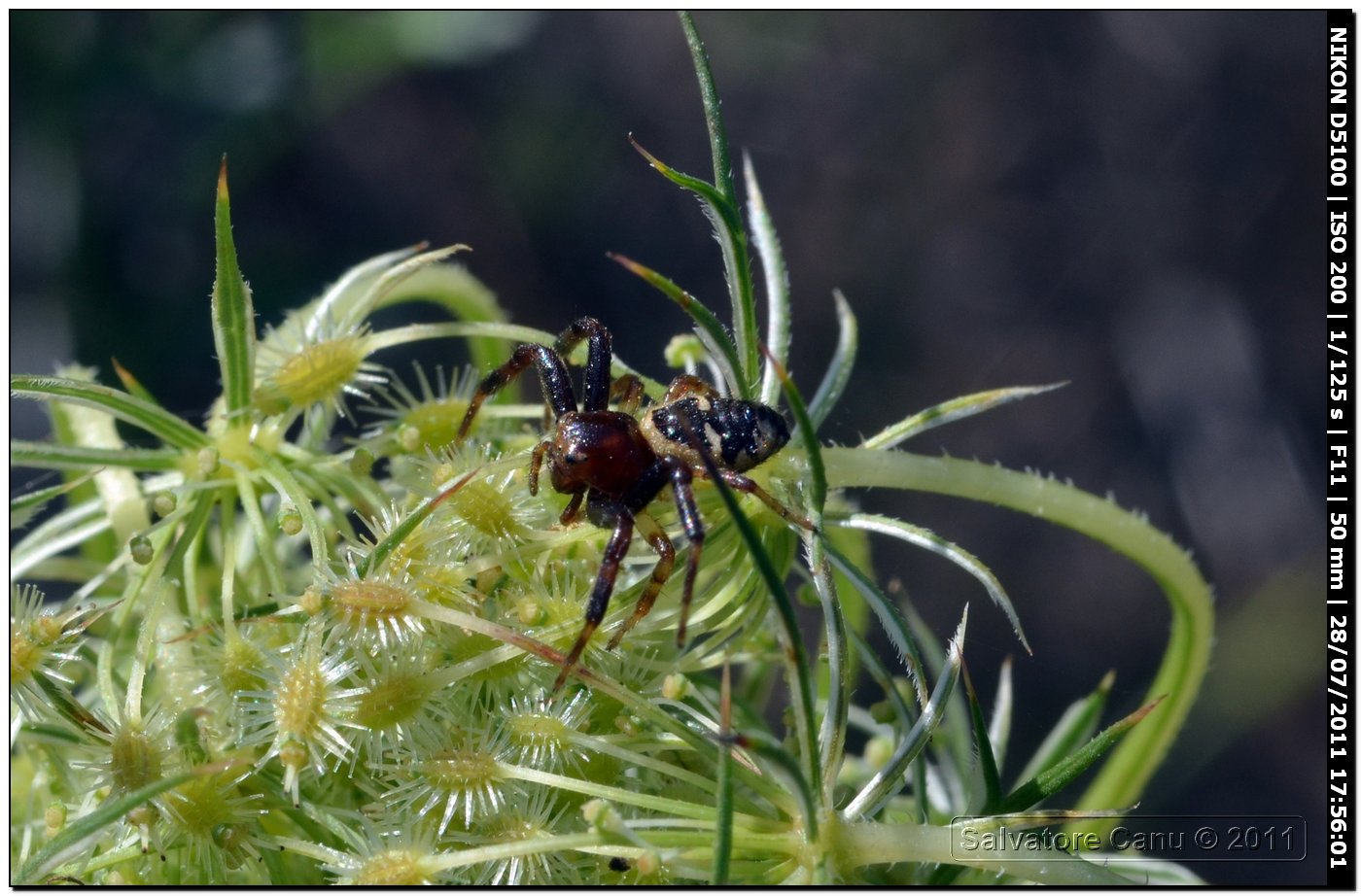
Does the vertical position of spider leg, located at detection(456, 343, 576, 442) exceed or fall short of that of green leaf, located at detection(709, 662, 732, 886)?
it exceeds it

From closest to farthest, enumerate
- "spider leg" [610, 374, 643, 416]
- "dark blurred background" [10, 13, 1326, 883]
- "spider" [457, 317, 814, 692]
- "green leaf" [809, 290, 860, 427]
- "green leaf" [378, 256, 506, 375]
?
"spider" [457, 317, 814, 692] < "green leaf" [809, 290, 860, 427] < "spider leg" [610, 374, 643, 416] < "green leaf" [378, 256, 506, 375] < "dark blurred background" [10, 13, 1326, 883]

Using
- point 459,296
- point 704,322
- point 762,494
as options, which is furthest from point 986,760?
point 459,296

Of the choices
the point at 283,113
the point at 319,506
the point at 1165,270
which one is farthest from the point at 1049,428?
the point at 319,506

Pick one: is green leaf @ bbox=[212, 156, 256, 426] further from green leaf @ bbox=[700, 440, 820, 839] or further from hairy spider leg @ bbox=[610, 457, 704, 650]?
green leaf @ bbox=[700, 440, 820, 839]

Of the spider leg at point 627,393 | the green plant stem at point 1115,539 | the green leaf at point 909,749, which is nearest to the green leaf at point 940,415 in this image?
the green plant stem at point 1115,539

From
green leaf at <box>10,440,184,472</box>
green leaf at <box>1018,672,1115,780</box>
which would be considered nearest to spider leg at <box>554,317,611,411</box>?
green leaf at <box>10,440,184,472</box>

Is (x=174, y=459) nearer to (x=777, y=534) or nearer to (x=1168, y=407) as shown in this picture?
(x=777, y=534)

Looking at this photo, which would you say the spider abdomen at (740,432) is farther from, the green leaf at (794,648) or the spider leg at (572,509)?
the green leaf at (794,648)

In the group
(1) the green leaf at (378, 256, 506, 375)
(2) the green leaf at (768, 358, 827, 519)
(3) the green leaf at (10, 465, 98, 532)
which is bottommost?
(3) the green leaf at (10, 465, 98, 532)
